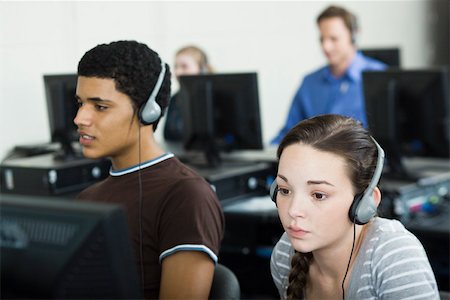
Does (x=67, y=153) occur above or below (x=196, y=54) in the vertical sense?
below

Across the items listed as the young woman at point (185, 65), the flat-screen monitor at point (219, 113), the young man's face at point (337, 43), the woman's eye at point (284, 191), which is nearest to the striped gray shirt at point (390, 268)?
the woman's eye at point (284, 191)

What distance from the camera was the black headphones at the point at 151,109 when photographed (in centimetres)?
179

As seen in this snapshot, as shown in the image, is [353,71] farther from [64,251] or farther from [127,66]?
[64,251]

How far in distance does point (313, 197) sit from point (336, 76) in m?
2.63

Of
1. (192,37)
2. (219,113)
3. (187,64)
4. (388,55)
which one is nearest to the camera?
(219,113)

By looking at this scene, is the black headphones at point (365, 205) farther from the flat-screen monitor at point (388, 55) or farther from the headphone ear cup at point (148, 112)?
the flat-screen monitor at point (388, 55)

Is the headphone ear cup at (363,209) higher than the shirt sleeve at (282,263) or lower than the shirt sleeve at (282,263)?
higher

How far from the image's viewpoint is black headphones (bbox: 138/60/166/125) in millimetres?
1792

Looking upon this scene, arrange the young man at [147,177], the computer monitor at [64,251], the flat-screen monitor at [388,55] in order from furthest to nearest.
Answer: the flat-screen monitor at [388,55] < the young man at [147,177] < the computer monitor at [64,251]

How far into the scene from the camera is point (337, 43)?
4.04 m

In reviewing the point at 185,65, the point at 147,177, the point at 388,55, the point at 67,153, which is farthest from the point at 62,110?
the point at 388,55

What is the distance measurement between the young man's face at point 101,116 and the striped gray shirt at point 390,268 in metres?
0.58

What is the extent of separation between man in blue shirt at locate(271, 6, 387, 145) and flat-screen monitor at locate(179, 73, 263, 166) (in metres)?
0.61

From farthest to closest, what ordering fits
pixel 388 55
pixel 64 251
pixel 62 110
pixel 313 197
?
1. pixel 388 55
2. pixel 62 110
3. pixel 313 197
4. pixel 64 251
